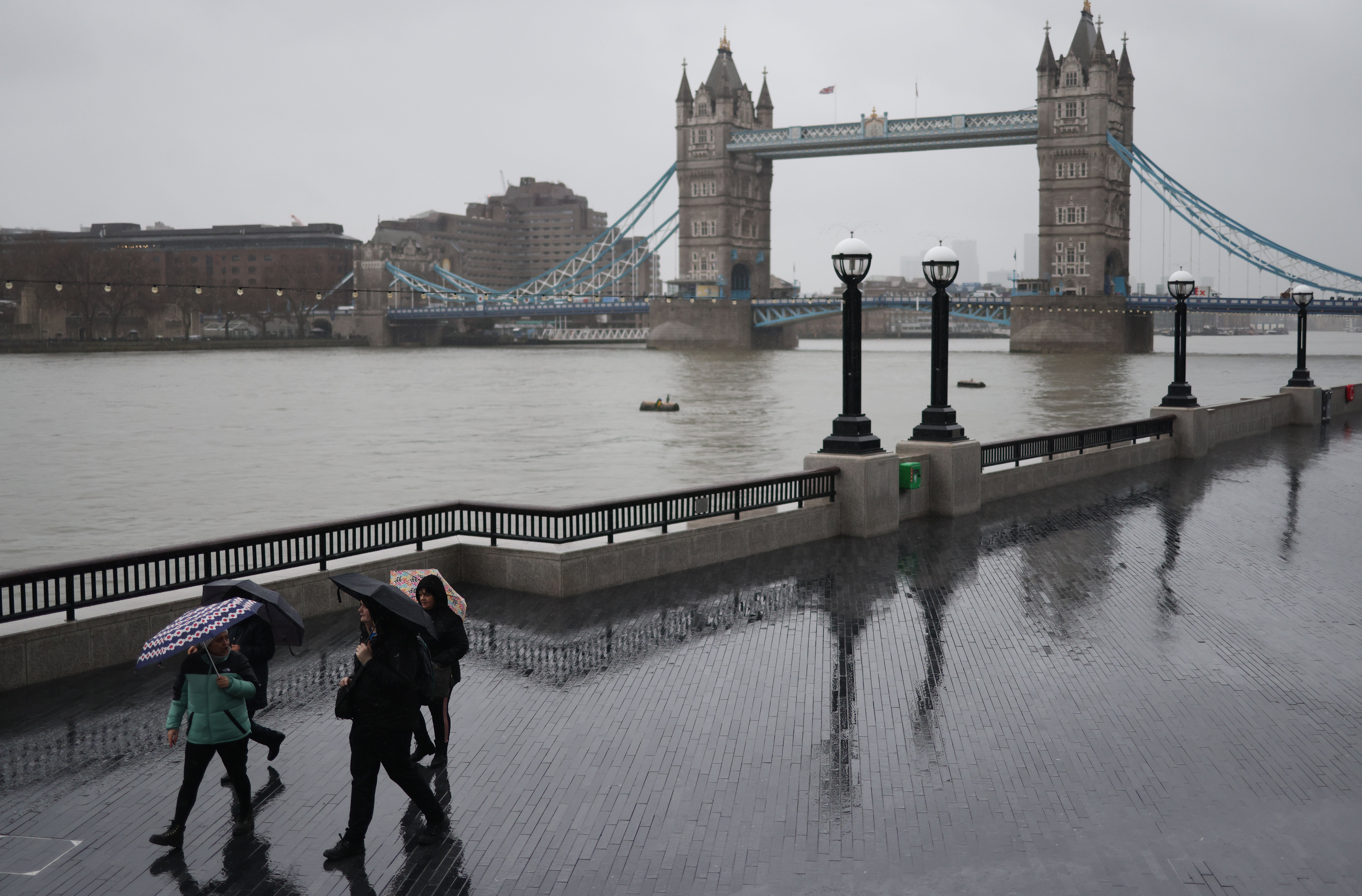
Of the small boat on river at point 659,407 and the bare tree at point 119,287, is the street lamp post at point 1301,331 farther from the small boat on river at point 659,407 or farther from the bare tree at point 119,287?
the bare tree at point 119,287

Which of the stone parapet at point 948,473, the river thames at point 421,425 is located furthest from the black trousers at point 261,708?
the river thames at point 421,425

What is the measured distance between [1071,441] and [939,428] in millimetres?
4714

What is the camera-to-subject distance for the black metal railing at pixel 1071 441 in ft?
60.0

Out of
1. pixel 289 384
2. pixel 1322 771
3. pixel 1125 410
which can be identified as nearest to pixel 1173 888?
pixel 1322 771

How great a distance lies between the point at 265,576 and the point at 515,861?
19.8 ft

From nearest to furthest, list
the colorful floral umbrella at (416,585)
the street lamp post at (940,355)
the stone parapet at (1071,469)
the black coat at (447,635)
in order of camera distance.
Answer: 1. the black coat at (447,635)
2. the colorful floral umbrella at (416,585)
3. the street lamp post at (940,355)
4. the stone parapet at (1071,469)

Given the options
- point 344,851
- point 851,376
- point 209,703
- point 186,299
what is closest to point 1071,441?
point 851,376

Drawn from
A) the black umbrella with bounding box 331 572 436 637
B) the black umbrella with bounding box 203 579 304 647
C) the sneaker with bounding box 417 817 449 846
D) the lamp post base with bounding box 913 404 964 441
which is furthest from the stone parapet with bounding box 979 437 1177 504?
the black umbrella with bounding box 331 572 436 637

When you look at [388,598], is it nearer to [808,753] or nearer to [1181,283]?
[808,753]

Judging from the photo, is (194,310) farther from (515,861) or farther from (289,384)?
(515,861)

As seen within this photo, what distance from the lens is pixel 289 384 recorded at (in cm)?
7200

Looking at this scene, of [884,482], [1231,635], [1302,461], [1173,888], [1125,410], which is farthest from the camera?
[1125,410]

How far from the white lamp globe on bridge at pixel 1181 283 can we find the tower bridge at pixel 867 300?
266 feet

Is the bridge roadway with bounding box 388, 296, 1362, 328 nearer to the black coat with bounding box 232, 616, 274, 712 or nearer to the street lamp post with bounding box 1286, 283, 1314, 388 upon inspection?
the street lamp post with bounding box 1286, 283, 1314, 388
